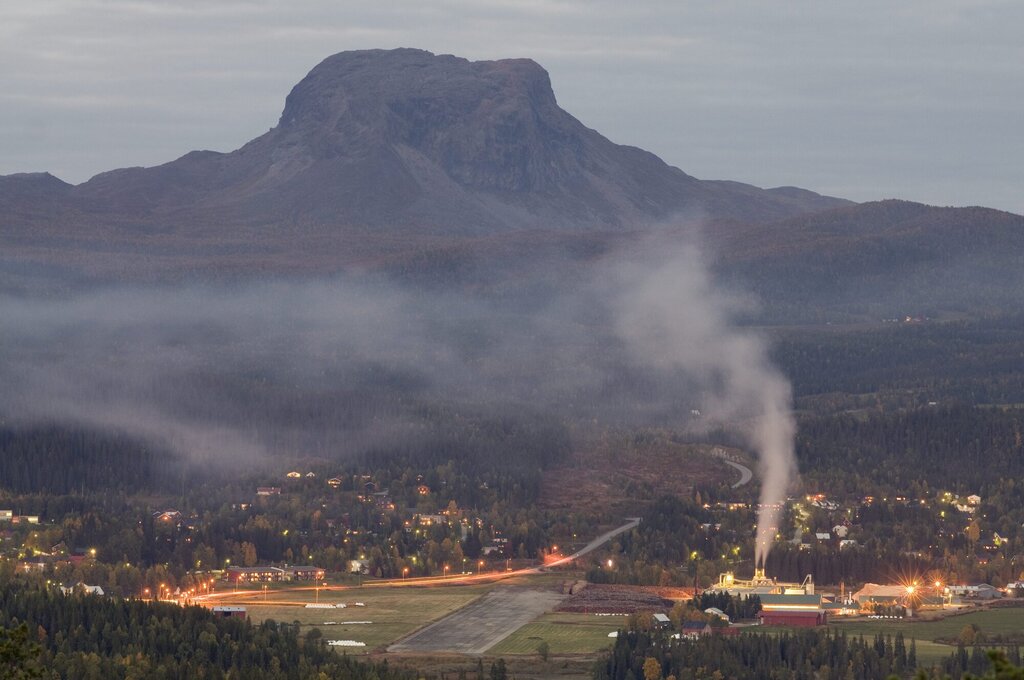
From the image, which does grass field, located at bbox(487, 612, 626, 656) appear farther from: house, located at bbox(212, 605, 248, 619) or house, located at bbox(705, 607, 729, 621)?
house, located at bbox(212, 605, 248, 619)

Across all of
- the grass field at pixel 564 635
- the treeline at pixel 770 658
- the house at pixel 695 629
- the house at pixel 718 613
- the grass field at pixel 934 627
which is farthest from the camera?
the house at pixel 718 613

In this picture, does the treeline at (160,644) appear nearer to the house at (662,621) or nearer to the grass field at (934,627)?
the house at (662,621)

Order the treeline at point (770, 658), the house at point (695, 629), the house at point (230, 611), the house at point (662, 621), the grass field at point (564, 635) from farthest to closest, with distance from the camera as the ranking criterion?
the house at point (662, 621)
the house at point (230, 611)
the grass field at point (564, 635)
the house at point (695, 629)
the treeline at point (770, 658)

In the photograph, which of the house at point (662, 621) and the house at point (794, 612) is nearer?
the house at point (662, 621)

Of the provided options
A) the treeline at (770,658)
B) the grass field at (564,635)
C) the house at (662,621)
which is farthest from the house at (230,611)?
the house at (662,621)

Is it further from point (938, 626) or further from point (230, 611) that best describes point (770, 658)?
point (230, 611)

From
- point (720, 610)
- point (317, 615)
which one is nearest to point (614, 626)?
point (720, 610)

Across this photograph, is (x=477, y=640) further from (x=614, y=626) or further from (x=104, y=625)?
(x=104, y=625)
